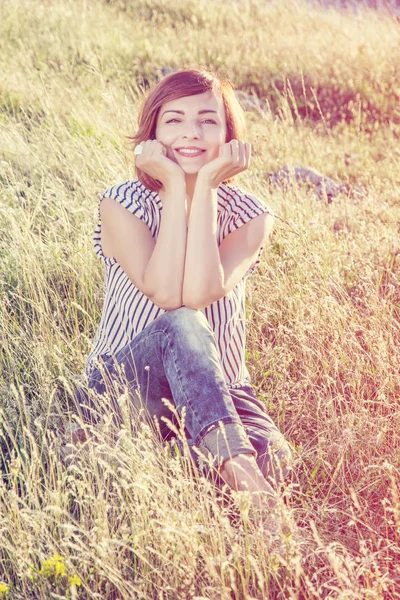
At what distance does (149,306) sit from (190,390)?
67 cm

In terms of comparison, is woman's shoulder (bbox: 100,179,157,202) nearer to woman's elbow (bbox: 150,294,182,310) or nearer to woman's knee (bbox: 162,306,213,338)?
woman's elbow (bbox: 150,294,182,310)

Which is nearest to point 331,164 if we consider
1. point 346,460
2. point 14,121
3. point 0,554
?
point 14,121

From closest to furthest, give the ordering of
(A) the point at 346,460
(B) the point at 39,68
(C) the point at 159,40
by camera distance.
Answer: (A) the point at 346,460 → (B) the point at 39,68 → (C) the point at 159,40

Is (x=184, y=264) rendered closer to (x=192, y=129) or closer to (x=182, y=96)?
(x=192, y=129)

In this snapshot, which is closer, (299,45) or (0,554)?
(0,554)

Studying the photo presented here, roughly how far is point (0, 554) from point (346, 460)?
130cm

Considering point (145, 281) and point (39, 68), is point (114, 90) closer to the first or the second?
point (39, 68)

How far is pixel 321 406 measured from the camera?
3.29m

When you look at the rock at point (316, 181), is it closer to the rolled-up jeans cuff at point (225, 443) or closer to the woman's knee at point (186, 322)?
the woman's knee at point (186, 322)

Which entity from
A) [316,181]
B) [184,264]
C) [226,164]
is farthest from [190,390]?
[316,181]

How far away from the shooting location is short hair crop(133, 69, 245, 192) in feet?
10.6

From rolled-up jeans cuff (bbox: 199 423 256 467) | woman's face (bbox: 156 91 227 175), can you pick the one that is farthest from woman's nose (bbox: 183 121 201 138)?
rolled-up jeans cuff (bbox: 199 423 256 467)

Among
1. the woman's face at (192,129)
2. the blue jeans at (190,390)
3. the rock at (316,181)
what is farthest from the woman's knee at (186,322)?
the rock at (316,181)

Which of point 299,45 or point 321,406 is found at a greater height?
point 299,45
